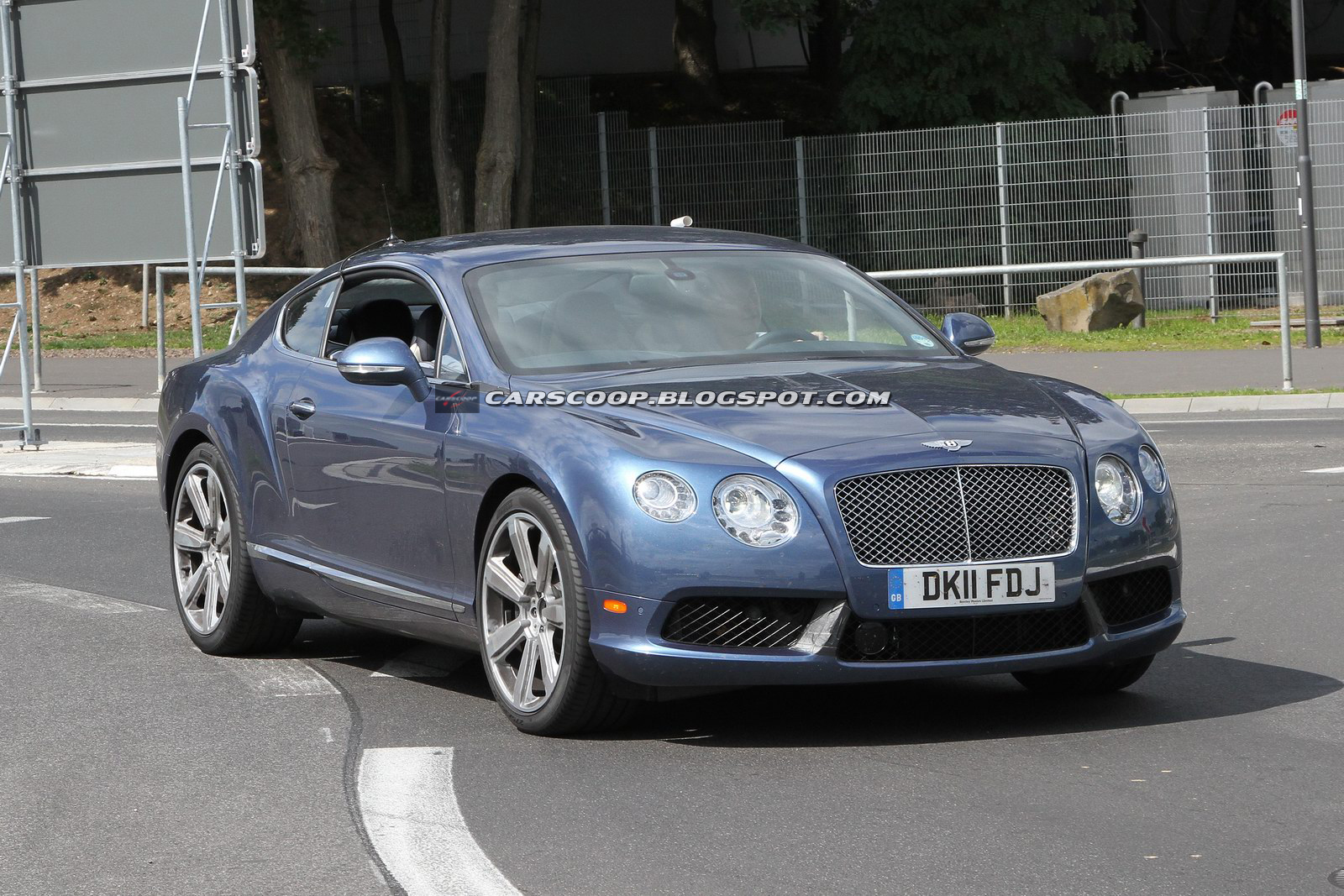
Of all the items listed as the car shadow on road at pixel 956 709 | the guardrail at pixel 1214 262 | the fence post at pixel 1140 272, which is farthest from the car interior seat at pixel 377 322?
the fence post at pixel 1140 272

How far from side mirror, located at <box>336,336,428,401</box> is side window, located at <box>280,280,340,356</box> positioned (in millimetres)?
868

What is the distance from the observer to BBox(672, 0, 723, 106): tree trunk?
38.8 m

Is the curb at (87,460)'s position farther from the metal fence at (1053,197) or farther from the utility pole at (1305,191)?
the utility pole at (1305,191)

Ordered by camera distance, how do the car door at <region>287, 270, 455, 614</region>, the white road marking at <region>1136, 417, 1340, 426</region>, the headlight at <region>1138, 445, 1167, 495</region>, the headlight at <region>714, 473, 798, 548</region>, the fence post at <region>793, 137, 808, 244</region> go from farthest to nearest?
the fence post at <region>793, 137, 808, 244</region> → the white road marking at <region>1136, 417, 1340, 426</region> → the car door at <region>287, 270, 455, 614</region> → the headlight at <region>1138, 445, 1167, 495</region> → the headlight at <region>714, 473, 798, 548</region>

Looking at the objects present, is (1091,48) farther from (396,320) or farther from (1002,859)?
(1002,859)

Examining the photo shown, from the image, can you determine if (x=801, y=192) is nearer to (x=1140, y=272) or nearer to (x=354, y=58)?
(x=1140, y=272)

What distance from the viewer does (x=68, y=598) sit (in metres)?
9.29

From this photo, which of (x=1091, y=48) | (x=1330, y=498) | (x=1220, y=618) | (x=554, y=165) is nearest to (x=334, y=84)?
(x=554, y=165)

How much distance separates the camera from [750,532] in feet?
18.4

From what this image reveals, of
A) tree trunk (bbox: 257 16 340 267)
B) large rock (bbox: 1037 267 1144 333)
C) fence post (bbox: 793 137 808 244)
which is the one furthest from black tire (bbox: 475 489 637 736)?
tree trunk (bbox: 257 16 340 267)

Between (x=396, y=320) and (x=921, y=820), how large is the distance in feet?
10.8

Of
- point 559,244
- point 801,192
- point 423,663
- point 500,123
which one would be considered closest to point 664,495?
point 559,244

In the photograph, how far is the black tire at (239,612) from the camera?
768 cm

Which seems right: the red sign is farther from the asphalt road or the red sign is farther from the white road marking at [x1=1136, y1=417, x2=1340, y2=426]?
the asphalt road
